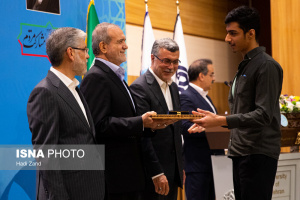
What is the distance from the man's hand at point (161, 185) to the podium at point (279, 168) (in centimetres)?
97

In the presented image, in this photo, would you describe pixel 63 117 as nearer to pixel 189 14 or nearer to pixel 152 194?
pixel 152 194

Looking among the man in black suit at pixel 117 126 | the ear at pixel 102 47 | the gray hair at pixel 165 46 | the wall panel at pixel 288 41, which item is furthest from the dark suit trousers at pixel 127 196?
the wall panel at pixel 288 41

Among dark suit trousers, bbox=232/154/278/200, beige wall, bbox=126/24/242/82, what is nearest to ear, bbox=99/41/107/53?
dark suit trousers, bbox=232/154/278/200

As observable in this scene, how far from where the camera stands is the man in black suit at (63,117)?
180 centimetres

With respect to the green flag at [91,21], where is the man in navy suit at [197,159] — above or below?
below

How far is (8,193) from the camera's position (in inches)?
117

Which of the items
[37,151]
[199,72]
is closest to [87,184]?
[37,151]

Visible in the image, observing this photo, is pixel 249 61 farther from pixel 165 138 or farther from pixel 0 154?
pixel 0 154

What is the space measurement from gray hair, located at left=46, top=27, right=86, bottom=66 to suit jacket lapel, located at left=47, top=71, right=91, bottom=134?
0.11m

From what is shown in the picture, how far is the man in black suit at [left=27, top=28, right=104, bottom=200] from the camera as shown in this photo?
180 centimetres

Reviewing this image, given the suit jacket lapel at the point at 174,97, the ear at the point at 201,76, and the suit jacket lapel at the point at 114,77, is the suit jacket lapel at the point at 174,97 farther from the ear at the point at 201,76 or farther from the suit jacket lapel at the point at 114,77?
the ear at the point at 201,76

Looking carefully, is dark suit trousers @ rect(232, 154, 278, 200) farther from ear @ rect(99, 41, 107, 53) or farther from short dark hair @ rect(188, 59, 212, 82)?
short dark hair @ rect(188, 59, 212, 82)

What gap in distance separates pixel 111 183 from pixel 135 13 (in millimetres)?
3349

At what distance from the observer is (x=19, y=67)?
317cm
